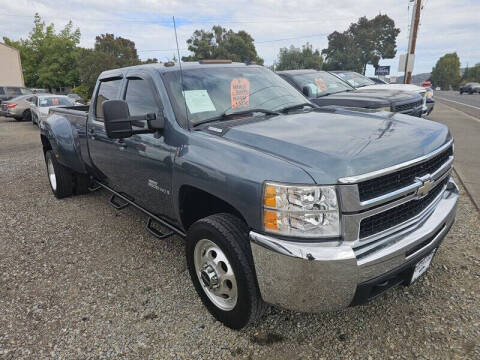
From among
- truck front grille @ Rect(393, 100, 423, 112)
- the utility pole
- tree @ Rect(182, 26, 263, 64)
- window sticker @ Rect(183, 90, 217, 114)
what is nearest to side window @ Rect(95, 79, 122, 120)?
window sticker @ Rect(183, 90, 217, 114)

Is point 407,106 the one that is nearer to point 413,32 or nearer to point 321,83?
point 321,83

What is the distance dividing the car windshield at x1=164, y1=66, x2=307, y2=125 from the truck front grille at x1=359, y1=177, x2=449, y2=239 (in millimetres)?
1398

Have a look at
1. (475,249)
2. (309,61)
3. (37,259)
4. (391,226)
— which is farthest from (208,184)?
(309,61)

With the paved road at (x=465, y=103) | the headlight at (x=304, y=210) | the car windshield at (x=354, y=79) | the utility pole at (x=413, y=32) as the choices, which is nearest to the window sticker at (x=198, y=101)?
the headlight at (x=304, y=210)

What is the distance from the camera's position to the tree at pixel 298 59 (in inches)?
2578

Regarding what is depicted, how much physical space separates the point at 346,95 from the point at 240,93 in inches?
157

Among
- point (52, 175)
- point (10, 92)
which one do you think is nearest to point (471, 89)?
point (10, 92)

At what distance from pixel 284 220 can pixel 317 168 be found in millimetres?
330

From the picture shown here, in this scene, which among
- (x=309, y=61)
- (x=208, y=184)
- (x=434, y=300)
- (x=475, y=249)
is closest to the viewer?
(x=208, y=184)

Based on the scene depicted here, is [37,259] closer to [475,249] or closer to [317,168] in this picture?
[317,168]

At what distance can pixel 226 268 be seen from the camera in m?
2.39

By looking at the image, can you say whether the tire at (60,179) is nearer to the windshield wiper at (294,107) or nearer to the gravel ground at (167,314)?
the gravel ground at (167,314)

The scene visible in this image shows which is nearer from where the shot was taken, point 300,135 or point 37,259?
point 300,135

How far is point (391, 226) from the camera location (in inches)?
84.9
